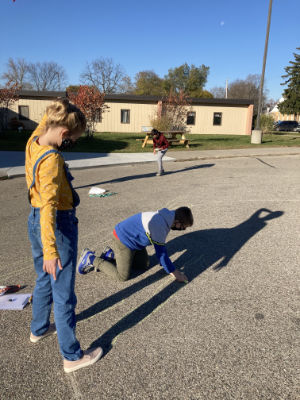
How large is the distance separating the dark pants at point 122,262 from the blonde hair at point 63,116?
196 cm

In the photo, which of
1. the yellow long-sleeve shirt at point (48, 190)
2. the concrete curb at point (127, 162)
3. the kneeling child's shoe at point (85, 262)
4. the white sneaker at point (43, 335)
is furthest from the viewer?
the concrete curb at point (127, 162)

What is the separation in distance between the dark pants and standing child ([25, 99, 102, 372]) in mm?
1257

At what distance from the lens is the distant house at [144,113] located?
30391 mm

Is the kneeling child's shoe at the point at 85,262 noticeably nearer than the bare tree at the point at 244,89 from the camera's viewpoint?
Yes

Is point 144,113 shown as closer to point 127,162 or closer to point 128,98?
point 128,98

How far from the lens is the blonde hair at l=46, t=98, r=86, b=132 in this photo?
192 centimetres

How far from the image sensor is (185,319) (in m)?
3.04

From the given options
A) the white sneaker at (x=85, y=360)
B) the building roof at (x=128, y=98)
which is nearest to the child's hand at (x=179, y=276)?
the white sneaker at (x=85, y=360)

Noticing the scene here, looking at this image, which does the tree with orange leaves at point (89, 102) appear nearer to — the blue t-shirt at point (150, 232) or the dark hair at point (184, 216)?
the blue t-shirt at point (150, 232)

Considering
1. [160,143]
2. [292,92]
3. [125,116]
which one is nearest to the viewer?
[160,143]

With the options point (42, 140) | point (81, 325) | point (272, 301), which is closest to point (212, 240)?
point (272, 301)

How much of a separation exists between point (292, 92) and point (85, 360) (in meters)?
50.7

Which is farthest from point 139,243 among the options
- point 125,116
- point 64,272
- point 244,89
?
point 244,89

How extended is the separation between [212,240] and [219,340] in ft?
7.90
